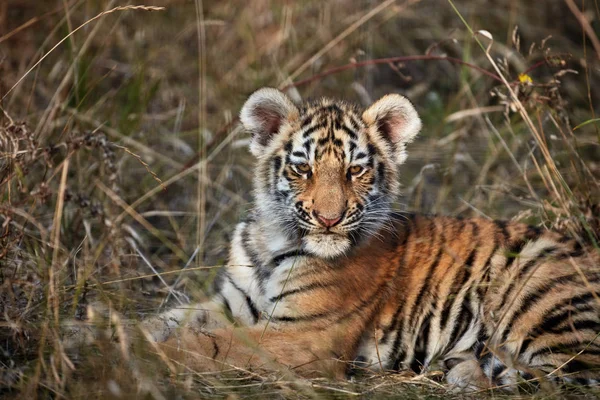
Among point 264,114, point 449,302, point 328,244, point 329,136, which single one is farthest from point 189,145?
point 449,302

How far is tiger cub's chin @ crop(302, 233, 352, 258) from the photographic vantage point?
4.26 m

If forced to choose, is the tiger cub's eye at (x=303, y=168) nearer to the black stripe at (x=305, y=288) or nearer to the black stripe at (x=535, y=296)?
the black stripe at (x=305, y=288)

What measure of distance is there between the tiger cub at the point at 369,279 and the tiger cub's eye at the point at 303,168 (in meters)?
0.01

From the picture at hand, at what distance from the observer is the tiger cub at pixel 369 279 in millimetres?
4027

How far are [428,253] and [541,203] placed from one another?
40.8 inches

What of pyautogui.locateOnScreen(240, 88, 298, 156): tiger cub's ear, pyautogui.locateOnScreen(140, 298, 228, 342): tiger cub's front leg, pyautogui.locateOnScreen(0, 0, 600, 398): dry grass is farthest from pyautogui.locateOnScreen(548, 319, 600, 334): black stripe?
pyautogui.locateOnScreen(240, 88, 298, 156): tiger cub's ear

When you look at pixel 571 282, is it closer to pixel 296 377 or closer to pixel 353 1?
pixel 296 377

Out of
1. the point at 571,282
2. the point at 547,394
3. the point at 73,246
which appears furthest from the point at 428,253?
the point at 73,246

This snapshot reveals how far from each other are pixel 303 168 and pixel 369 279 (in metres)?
0.70

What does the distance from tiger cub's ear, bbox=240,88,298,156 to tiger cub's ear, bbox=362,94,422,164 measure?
1.50 feet

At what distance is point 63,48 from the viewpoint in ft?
23.7

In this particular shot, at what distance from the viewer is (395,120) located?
4688mm

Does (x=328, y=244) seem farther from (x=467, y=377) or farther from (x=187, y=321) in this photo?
(x=467, y=377)

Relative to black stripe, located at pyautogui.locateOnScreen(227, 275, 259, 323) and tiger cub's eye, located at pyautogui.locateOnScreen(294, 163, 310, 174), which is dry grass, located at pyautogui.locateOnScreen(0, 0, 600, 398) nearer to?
black stripe, located at pyautogui.locateOnScreen(227, 275, 259, 323)
